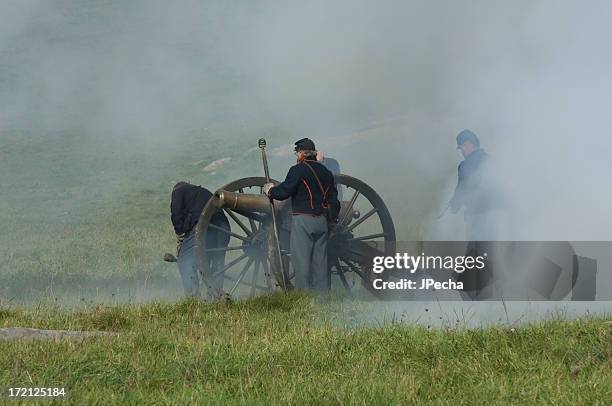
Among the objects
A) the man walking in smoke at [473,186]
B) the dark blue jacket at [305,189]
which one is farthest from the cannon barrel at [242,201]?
the man walking in smoke at [473,186]

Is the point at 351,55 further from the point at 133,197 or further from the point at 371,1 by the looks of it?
the point at 133,197

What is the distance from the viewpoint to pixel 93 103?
44.2m

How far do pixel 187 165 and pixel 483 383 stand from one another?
27.0 meters

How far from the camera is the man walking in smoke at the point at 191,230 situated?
33.3 feet

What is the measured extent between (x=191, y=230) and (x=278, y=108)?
32.1m

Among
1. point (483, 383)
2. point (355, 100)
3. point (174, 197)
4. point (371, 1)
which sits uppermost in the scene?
point (371, 1)

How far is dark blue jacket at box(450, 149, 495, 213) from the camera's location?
993cm

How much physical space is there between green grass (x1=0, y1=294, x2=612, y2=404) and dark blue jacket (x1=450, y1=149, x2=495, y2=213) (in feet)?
9.14

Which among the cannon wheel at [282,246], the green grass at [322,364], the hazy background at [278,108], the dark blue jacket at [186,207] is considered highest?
the hazy background at [278,108]

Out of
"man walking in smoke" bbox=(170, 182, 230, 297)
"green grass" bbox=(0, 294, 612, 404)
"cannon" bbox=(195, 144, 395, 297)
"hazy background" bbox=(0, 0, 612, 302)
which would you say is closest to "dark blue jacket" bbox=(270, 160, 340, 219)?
"cannon" bbox=(195, 144, 395, 297)

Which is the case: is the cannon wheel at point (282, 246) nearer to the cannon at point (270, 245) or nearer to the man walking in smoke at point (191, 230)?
the cannon at point (270, 245)

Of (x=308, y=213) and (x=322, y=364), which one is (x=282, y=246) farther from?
(x=322, y=364)

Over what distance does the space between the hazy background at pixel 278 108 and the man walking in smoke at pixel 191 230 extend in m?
1.73

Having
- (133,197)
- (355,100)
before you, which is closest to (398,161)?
(133,197)
